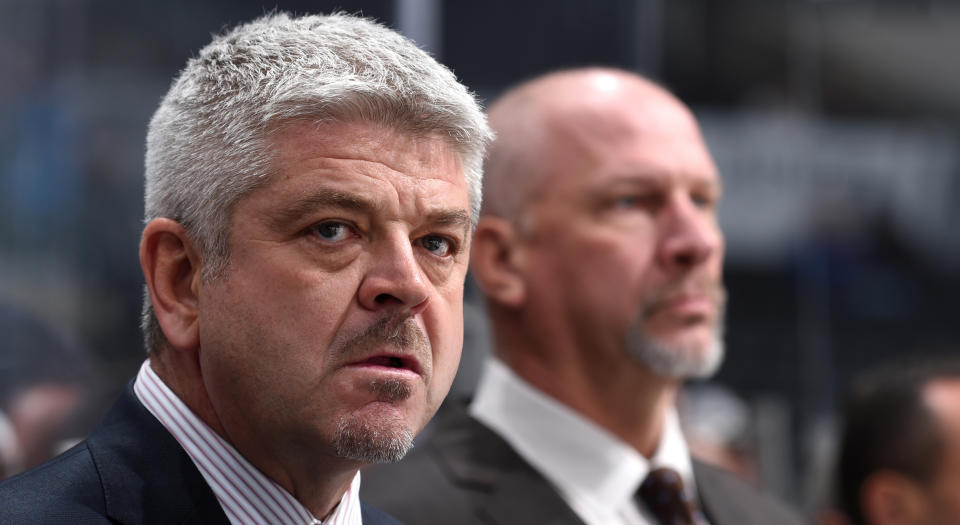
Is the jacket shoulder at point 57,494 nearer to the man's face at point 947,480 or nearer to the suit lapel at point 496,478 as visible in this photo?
the suit lapel at point 496,478

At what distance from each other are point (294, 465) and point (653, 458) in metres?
1.08

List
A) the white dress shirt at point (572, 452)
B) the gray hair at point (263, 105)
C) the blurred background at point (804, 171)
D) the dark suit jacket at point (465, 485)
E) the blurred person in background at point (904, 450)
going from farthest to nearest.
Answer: the blurred background at point (804, 171) → the blurred person in background at point (904, 450) → the white dress shirt at point (572, 452) → the dark suit jacket at point (465, 485) → the gray hair at point (263, 105)

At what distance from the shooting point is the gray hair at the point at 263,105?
1.40 m

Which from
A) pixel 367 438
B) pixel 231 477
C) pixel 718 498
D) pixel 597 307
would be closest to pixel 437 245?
pixel 367 438

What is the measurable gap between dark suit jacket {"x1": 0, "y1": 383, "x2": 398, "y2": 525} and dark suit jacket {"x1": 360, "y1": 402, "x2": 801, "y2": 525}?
63 cm

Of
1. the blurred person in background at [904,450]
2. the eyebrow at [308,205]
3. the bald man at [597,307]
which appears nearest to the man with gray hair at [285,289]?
the eyebrow at [308,205]

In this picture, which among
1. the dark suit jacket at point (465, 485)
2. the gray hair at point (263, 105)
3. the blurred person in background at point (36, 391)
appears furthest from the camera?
the blurred person in background at point (36, 391)

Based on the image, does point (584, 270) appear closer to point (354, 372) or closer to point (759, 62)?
point (354, 372)

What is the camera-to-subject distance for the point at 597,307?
227cm

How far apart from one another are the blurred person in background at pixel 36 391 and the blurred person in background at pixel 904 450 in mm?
1813

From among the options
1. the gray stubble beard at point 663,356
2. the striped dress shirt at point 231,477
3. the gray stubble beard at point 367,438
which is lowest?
the gray stubble beard at point 663,356

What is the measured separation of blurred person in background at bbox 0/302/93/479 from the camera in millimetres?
2598

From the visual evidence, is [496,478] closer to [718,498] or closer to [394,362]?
[718,498]

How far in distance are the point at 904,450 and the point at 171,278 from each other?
193 centimetres
